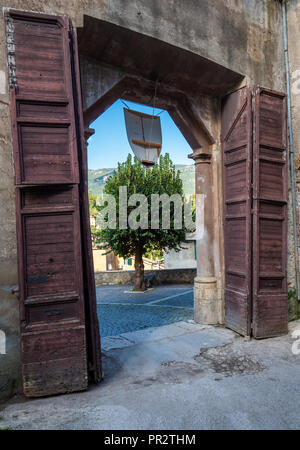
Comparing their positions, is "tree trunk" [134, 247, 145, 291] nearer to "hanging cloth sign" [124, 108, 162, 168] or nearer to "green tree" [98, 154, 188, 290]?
"green tree" [98, 154, 188, 290]

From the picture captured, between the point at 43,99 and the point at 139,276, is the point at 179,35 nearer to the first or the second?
the point at 43,99

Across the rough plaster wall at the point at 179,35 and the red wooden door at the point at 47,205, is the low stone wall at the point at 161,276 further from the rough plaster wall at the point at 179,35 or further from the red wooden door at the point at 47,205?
the red wooden door at the point at 47,205

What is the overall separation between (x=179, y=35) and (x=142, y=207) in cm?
869

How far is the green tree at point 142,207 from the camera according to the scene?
1305 centimetres

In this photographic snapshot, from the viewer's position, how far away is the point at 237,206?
515 cm

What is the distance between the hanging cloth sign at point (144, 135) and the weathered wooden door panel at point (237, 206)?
1.22 metres

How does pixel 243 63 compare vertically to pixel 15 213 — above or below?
above

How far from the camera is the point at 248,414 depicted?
269cm

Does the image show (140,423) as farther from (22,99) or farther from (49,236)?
(22,99)

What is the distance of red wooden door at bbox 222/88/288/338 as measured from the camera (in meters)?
4.80

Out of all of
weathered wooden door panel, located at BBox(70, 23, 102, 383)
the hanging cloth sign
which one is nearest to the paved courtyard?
weathered wooden door panel, located at BBox(70, 23, 102, 383)

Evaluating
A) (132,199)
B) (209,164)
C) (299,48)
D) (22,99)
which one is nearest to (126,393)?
(22,99)

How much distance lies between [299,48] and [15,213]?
18.0ft
